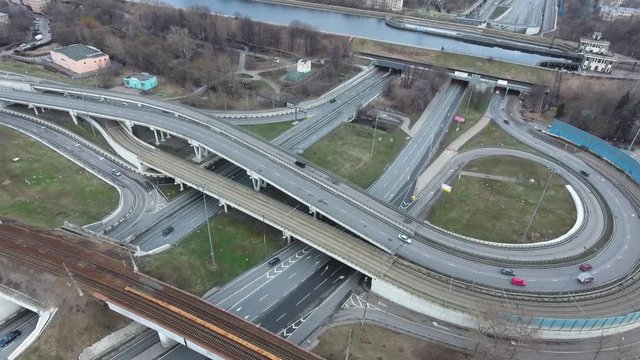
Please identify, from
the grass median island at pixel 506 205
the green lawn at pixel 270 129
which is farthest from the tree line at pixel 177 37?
the grass median island at pixel 506 205

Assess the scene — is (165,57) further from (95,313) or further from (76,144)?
(95,313)

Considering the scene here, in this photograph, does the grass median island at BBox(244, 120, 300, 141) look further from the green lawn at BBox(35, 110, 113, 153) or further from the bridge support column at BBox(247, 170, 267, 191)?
the green lawn at BBox(35, 110, 113, 153)

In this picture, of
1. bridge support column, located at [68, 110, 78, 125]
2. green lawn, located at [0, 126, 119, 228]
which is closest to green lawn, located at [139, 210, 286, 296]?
green lawn, located at [0, 126, 119, 228]

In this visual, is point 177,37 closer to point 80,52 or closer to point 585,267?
point 80,52

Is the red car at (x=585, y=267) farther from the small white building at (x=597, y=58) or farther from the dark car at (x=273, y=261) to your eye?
the small white building at (x=597, y=58)

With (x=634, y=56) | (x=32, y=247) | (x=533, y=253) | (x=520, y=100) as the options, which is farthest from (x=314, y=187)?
(x=634, y=56)

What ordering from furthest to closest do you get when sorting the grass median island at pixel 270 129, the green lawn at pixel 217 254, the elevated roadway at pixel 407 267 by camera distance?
1. the grass median island at pixel 270 129
2. the green lawn at pixel 217 254
3. the elevated roadway at pixel 407 267
